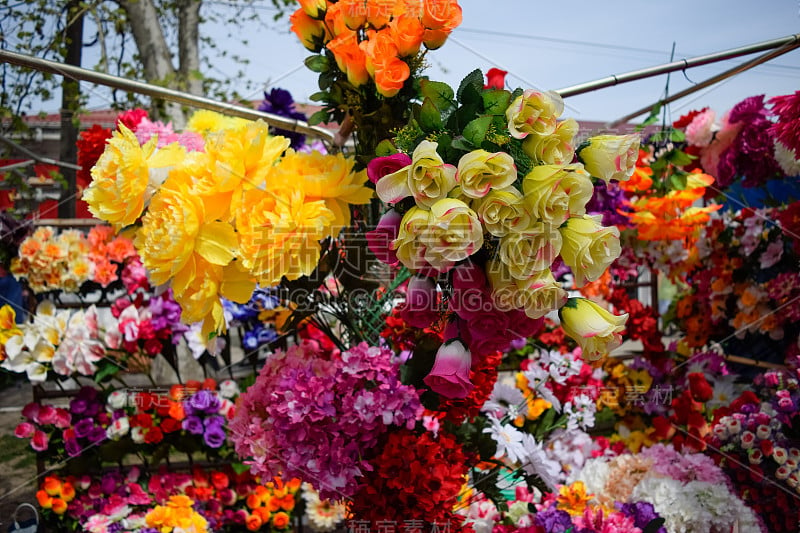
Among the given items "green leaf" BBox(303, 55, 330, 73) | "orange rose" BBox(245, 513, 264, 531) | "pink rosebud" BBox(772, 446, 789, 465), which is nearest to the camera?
"green leaf" BBox(303, 55, 330, 73)

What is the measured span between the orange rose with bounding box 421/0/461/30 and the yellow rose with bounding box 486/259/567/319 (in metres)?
0.35

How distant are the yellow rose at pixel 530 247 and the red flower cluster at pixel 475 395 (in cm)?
34

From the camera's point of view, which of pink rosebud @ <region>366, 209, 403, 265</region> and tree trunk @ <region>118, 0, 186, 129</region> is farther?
tree trunk @ <region>118, 0, 186, 129</region>

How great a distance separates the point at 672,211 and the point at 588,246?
134cm

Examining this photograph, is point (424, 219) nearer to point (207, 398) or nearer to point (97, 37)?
point (207, 398)

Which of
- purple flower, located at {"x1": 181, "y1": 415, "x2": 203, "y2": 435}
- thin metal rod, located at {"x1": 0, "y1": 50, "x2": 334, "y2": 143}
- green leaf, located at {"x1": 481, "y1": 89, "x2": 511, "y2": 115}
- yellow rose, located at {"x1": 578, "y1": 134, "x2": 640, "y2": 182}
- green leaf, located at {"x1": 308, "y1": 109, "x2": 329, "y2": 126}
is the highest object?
thin metal rod, located at {"x1": 0, "y1": 50, "x2": 334, "y2": 143}

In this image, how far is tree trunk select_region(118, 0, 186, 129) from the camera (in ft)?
11.6

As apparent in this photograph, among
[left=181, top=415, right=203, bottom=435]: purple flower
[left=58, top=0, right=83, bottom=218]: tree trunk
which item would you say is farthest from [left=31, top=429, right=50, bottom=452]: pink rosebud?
[left=58, top=0, right=83, bottom=218]: tree trunk

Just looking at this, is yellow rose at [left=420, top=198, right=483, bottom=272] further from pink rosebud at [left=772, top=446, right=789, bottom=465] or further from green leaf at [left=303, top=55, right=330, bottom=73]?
pink rosebud at [left=772, top=446, right=789, bottom=465]

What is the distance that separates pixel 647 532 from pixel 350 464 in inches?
22.9

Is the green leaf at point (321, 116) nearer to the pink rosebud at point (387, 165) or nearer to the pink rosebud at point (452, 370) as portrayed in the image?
the pink rosebud at point (387, 165)

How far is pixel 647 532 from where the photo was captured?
1008 mm

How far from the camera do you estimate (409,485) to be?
0.78 metres

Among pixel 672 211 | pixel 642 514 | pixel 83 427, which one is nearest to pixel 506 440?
pixel 642 514
